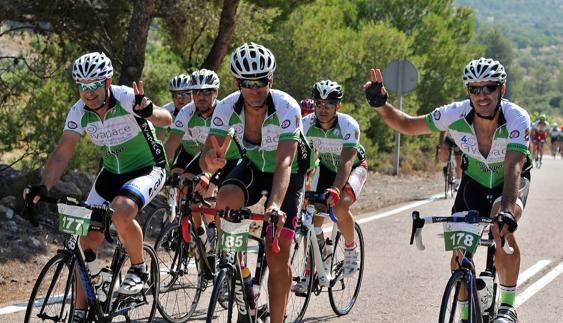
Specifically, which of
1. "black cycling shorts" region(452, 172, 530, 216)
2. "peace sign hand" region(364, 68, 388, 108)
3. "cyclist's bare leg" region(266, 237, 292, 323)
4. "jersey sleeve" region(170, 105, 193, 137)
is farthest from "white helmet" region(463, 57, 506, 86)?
"jersey sleeve" region(170, 105, 193, 137)

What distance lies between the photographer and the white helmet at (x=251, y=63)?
603 cm

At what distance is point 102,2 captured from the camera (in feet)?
49.0

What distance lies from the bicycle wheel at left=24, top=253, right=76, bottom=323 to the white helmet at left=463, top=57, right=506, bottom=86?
301cm

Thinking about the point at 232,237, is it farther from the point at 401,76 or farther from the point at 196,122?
the point at 401,76

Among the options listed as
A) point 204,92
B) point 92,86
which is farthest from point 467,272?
point 204,92

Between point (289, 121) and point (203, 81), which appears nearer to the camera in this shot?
point (289, 121)

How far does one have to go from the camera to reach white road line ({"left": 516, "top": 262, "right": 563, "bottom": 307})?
8798mm

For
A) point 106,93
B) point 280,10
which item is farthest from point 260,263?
point 280,10

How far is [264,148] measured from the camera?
21.2ft

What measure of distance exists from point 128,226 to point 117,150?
2.38 ft

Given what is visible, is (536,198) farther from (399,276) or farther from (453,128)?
(453,128)

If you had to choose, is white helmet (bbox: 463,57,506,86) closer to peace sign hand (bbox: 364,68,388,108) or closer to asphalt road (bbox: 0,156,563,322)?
peace sign hand (bbox: 364,68,388,108)

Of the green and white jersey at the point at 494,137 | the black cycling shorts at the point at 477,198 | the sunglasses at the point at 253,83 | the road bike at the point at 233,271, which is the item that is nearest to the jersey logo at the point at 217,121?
the sunglasses at the point at 253,83

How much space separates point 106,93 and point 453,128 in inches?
102
